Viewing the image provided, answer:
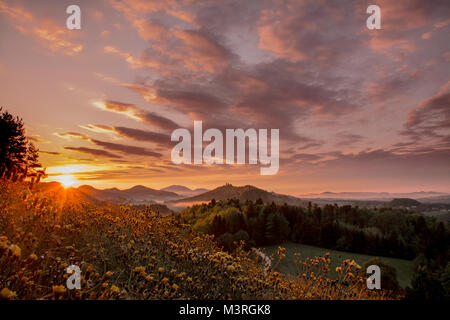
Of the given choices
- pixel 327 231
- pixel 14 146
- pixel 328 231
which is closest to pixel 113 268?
pixel 14 146

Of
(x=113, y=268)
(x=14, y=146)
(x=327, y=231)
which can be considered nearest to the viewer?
(x=113, y=268)

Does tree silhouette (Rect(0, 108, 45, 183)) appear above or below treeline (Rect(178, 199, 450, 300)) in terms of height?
above

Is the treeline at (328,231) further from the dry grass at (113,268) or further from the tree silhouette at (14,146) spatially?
the dry grass at (113,268)

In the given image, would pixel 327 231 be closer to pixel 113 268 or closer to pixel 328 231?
pixel 328 231

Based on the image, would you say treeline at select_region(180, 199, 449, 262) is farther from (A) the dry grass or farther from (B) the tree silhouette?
(A) the dry grass

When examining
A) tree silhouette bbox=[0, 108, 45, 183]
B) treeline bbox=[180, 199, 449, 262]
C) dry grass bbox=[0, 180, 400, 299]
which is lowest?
treeline bbox=[180, 199, 449, 262]

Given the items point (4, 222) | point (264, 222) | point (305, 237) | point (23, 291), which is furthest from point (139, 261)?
point (305, 237)

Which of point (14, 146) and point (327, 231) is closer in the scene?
point (14, 146)

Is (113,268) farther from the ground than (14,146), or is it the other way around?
(14,146)

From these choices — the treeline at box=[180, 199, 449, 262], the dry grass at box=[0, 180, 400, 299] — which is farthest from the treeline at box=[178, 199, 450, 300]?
the dry grass at box=[0, 180, 400, 299]

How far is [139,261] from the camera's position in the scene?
379 centimetres

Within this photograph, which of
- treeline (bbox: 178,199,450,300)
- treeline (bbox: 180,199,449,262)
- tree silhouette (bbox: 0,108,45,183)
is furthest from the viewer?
treeline (bbox: 180,199,449,262)

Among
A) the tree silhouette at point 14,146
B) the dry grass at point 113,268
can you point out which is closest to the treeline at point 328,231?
the tree silhouette at point 14,146
